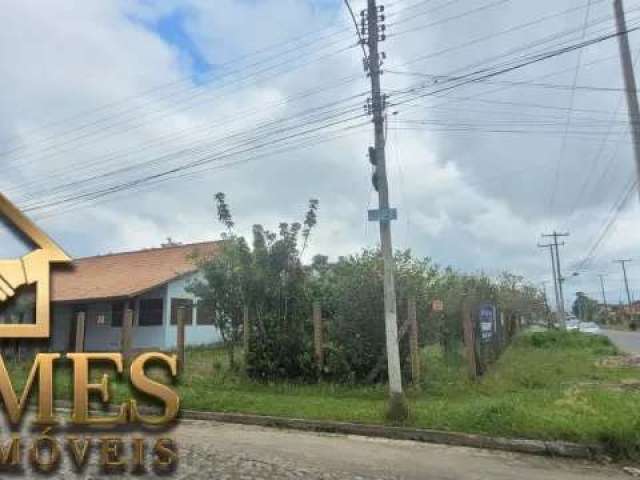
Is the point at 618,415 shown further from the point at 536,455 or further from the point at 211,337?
the point at 211,337

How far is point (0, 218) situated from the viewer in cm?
589

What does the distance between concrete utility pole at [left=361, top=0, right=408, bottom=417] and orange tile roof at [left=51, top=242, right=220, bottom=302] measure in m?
12.4

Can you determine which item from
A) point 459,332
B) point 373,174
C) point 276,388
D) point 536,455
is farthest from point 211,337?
point 536,455

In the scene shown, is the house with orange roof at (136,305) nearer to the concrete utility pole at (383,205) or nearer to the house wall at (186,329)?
the house wall at (186,329)

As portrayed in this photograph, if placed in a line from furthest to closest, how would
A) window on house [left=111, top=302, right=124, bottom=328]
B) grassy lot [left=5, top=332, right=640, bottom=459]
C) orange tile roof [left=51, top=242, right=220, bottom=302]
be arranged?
window on house [left=111, top=302, right=124, bottom=328], orange tile roof [left=51, top=242, right=220, bottom=302], grassy lot [left=5, top=332, right=640, bottom=459]

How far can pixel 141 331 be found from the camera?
2473 centimetres

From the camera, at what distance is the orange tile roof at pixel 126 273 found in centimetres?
2383

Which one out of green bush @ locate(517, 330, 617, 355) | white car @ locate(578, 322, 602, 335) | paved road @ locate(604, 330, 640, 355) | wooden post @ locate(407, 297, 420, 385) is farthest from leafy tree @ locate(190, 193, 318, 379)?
white car @ locate(578, 322, 602, 335)

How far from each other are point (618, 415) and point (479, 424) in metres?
1.94

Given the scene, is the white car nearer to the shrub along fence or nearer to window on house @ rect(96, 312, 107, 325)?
window on house @ rect(96, 312, 107, 325)

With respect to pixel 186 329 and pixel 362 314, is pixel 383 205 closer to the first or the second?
pixel 362 314

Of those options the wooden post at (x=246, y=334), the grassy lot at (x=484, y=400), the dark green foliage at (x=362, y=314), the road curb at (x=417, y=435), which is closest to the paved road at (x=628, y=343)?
the grassy lot at (x=484, y=400)

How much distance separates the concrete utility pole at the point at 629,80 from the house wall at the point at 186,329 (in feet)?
51.8

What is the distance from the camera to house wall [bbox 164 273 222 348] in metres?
24.3
